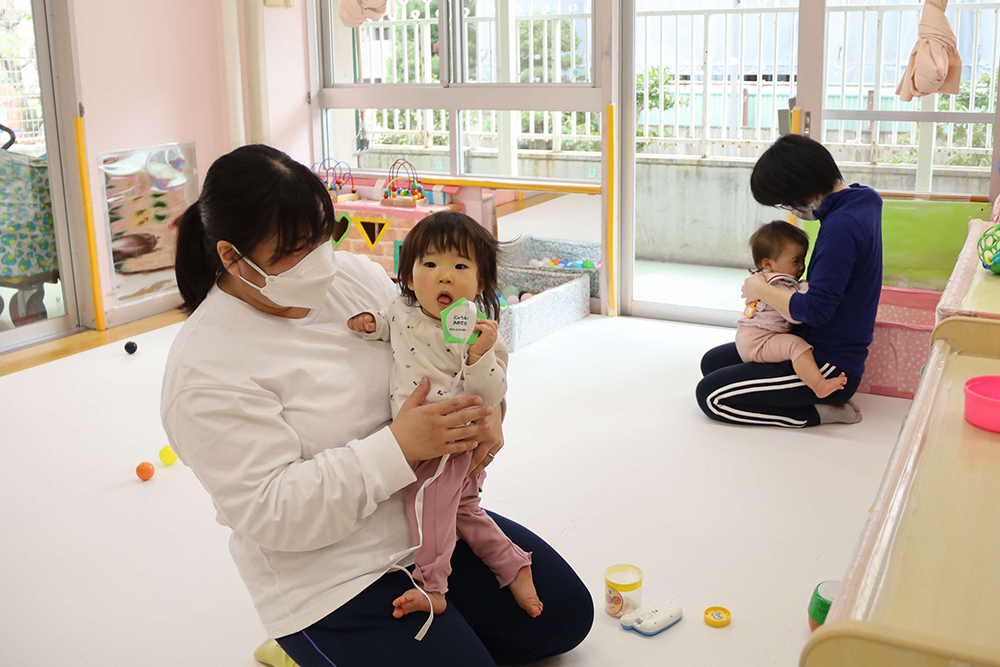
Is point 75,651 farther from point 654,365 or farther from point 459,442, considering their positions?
point 654,365

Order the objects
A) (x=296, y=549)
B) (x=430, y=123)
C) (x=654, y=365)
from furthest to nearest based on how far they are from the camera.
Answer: (x=430, y=123) → (x=654, y=365) → (x=296, y=549)

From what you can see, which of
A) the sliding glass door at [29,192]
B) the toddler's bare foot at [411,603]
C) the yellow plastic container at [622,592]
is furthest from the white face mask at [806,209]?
the sliding glass door at [29,192]

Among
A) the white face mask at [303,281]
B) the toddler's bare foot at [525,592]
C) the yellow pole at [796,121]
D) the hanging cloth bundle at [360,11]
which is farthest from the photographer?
the hanging cloth bundle at [360,11]

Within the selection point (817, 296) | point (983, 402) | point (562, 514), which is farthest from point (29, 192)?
point (983, 402)

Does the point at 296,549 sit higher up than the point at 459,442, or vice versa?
the point at 459,442

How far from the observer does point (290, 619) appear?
154 cm

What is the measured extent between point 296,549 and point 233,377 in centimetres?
28

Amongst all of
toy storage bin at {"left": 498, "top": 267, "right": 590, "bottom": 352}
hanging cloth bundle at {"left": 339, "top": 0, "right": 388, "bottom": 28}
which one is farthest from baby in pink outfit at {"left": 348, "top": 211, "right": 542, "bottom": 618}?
hanging cloth bundle at {"left": 339, "top": 0, "right": 388, "bottom": 28}

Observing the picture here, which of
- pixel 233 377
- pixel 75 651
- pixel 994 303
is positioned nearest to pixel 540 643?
pixel 233 377

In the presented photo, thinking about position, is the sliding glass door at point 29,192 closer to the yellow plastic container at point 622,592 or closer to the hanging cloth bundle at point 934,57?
the yellow plastic container at point 622,592

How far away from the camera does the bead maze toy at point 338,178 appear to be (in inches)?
197

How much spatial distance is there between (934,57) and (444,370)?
8.70 ft

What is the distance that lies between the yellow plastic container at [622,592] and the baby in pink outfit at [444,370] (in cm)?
31

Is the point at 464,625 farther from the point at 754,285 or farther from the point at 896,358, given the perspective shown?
the point at 896,358
